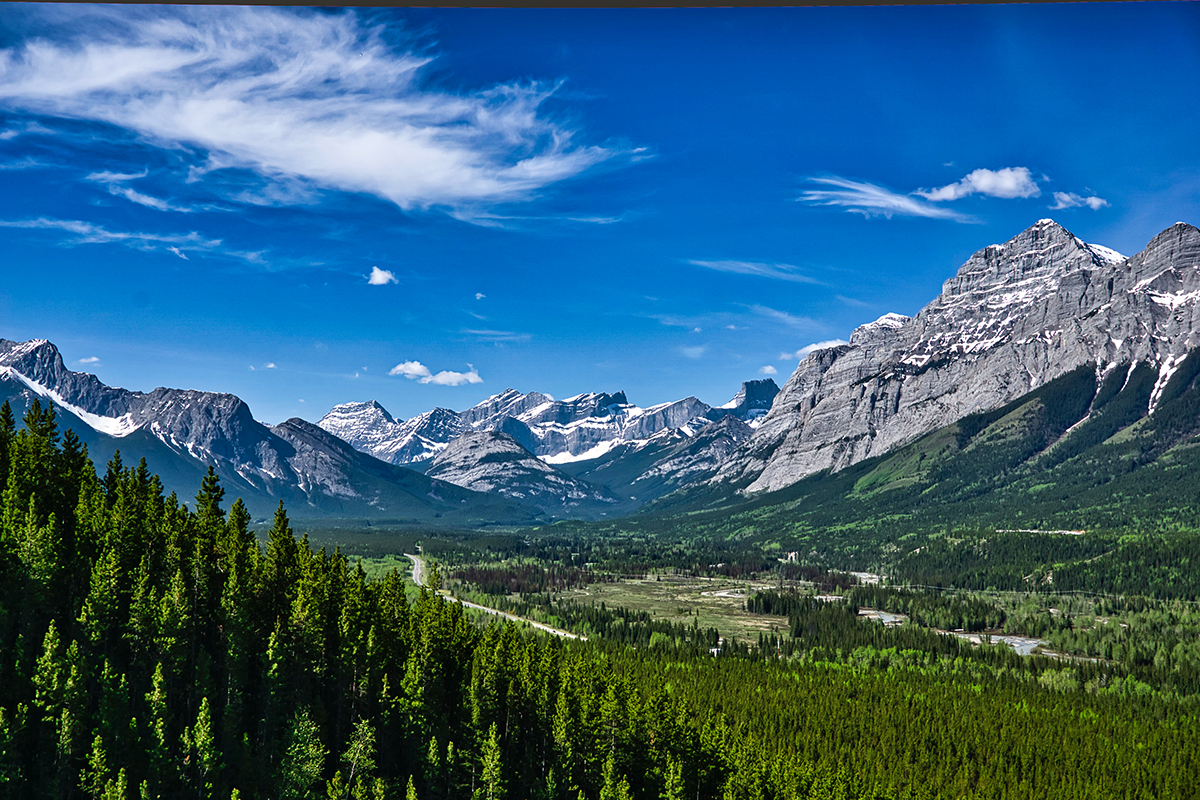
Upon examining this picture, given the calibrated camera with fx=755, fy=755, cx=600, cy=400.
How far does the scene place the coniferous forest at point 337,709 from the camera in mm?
38094

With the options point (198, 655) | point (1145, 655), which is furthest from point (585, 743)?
point (1145, 655)

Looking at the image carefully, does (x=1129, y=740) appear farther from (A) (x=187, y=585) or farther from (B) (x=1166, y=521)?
(B) (x=1166, y=521)

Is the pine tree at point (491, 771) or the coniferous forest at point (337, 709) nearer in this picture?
the coniferous forest at point (337, 709)

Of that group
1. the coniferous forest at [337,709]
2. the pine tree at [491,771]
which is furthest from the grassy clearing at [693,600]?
the pine tree at [491,771]

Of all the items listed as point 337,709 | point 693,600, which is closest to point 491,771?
point 337,709

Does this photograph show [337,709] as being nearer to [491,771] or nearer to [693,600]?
[491,771]

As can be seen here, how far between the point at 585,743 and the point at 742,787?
35.7 ft

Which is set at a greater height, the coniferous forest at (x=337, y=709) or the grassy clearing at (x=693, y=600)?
the coniferous forest at (x=337, y=709)

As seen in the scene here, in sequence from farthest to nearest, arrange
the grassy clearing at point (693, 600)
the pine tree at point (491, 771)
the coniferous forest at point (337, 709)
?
the grassy clearing at point (693, 600) → the pine tree at point (491, 771) → the coniferous forest at point (337, 709)

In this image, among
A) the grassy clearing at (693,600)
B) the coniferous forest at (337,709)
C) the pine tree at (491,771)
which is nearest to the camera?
the coniferous forest at (337,709)

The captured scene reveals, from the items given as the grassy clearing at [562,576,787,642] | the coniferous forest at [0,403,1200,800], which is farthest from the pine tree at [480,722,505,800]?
the grassy clearing at [562,576,787,642]

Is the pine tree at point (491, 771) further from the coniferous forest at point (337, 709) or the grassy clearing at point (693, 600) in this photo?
the grassy clearing at point (693, 600)

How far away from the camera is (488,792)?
4703cm

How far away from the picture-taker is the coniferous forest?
38094 millimetres
